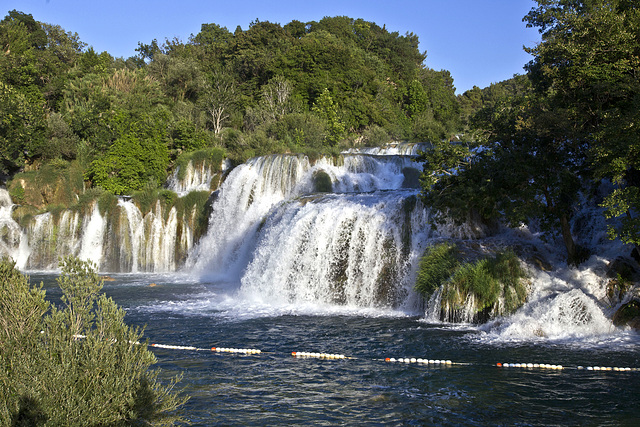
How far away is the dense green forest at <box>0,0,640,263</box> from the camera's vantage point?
1188 centimetres

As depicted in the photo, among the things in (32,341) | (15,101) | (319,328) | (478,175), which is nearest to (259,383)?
(319,328)

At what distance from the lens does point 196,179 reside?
94.9ft

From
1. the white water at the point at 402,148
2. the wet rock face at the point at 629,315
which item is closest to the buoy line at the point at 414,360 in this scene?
the wet rock face at the point at 629,315

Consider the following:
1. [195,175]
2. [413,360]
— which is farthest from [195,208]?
[413,360]

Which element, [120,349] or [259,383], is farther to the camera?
[259,383]

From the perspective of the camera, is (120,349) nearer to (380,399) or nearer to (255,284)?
(380,399)

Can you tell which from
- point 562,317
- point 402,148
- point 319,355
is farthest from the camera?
point 402,148

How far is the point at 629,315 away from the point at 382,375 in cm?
543

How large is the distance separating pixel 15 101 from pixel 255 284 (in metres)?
19.6

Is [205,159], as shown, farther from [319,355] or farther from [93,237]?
[319,355]

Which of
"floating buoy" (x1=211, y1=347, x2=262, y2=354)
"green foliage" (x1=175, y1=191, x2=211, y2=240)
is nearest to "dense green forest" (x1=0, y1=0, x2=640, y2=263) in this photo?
"green foliage" (x1=175, y1=191, x2=211, y2=240)

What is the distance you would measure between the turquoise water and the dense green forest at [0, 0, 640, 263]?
2933 mm

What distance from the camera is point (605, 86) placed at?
11352 millimetres

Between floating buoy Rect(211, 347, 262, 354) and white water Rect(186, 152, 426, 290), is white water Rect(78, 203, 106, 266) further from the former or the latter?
floating buoy Rect(211, 347, 262, 354)
